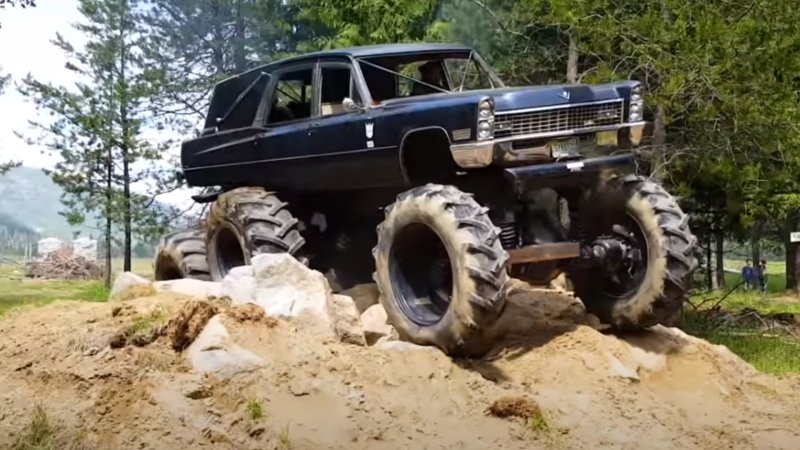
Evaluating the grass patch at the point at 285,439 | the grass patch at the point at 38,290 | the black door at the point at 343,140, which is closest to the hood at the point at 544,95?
the black door at the point at 343,140

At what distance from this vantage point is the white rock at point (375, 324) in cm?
763

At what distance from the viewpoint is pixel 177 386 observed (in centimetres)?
566

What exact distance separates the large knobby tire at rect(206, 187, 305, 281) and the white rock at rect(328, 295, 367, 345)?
1.12 meters

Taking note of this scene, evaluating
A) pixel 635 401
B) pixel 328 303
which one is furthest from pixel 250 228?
pixel 635 401

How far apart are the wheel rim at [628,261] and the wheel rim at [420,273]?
56.3 inches

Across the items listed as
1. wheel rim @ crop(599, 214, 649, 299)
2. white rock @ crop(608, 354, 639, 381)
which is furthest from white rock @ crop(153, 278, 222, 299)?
wheel rim @ crop(599, 214, 649, 299)

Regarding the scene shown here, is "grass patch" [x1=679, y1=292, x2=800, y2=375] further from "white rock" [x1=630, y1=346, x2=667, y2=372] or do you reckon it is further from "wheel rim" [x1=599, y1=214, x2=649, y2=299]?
"wheel rim" [x1=599, y1=214, x2=649, y2=299]

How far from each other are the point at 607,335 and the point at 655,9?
4.87 metres

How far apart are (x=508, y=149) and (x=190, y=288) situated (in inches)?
110

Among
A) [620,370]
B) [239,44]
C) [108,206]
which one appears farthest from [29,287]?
[620,370]

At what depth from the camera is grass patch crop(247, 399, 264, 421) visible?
5.45 m

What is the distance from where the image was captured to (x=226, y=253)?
30.0ft

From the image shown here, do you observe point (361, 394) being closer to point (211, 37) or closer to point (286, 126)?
point (286, 126)

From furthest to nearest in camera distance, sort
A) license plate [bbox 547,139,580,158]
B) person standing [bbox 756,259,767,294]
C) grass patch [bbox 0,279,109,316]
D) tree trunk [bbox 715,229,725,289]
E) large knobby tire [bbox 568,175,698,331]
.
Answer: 1. person standing [bbox 756,259,767,294]
2. tree trunk [bbox 715,229,725,289]
3. grass patch [bbox 0,279,109,316]
4. large knobby tire [bbox 568,175,698,331]
5. license plate [bbox 547,139,580,158]
